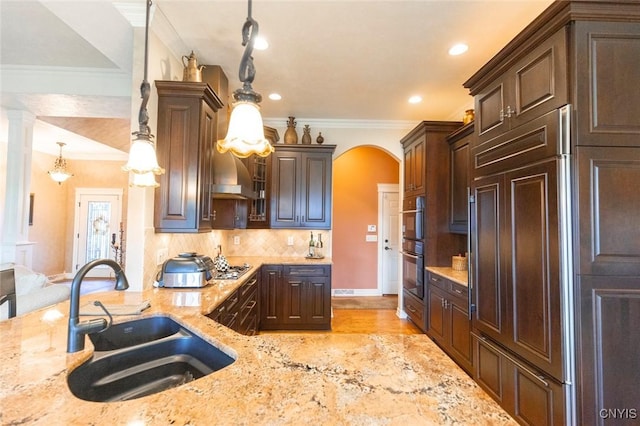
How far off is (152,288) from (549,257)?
8.89 ft

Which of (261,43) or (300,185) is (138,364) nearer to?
(261,43)

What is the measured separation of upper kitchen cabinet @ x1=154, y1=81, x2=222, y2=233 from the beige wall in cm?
593

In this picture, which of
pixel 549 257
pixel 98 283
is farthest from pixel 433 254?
pixel 98 283

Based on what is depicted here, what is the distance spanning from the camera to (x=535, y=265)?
1719mm

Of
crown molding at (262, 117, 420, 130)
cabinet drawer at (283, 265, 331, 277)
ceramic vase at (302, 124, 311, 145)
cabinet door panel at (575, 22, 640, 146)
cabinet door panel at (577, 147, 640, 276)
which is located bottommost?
cabinet drawer at (283, 265, 331, 277)

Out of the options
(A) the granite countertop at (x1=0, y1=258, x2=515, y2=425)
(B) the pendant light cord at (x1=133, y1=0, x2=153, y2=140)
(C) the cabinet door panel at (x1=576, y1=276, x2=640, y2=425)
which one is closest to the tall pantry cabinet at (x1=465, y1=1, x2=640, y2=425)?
(C) the cabinet door panel at (x1=576, y1=276, x2=640, y2=425)

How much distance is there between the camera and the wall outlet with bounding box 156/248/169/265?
8.01 ft

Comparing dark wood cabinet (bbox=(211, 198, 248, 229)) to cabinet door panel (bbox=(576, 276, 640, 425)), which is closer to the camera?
cabinet door panel (bbox=(576, 276, 640, 425))

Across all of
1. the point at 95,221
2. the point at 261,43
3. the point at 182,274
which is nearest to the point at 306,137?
the point at 261,43

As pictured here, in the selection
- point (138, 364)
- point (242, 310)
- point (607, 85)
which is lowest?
point (242, 310)

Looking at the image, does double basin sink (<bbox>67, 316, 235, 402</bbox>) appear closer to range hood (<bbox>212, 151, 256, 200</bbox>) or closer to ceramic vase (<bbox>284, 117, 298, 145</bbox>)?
range hood (<bbox>212, 151, 256, 200</bbox>)

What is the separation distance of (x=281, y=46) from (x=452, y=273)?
2946 millimetres

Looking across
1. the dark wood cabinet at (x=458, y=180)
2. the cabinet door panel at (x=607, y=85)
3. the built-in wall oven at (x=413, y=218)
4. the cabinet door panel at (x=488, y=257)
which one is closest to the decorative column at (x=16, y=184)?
the built-in wall oven at (x=413, y=218)

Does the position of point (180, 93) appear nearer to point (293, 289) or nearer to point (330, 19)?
point (330, 19)
